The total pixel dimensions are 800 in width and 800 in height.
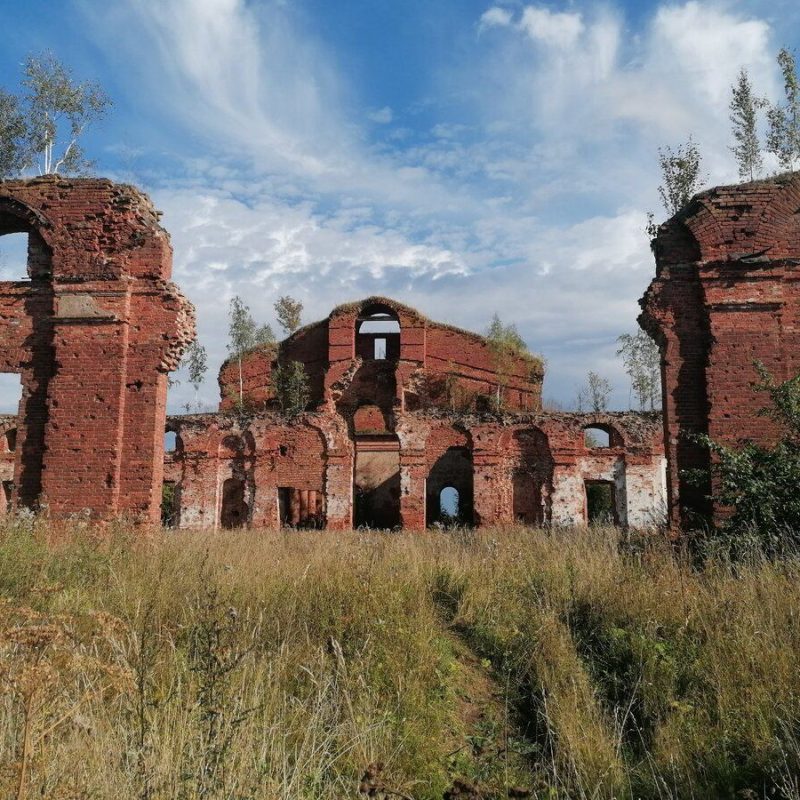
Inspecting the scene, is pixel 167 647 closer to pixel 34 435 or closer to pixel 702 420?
pixel 34 435

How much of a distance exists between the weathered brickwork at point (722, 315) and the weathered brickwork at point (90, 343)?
264 inches

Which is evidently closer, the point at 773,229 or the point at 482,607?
the point at 482,607

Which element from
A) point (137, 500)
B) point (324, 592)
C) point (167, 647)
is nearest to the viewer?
point (167, 647)

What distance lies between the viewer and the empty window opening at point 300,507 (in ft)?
86.9

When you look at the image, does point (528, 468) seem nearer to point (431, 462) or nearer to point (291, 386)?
point (431, 462)

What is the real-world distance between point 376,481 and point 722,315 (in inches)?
832

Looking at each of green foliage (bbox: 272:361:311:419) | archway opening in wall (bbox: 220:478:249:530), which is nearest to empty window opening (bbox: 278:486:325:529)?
archway opening in wall (bbox: 220:478:249:530)

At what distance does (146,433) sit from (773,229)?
868 centimetres

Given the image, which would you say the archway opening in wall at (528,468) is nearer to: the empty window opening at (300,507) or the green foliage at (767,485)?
the empty window opening at (300,507)

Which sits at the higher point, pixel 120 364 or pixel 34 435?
pixel 120 364

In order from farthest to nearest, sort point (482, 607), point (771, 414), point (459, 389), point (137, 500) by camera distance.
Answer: point (459, 389), point (137, 500), point (771, 414), point (482, 607)

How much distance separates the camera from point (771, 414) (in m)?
8.91

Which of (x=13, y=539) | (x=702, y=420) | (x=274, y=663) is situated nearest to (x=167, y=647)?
(x=274, y=663)

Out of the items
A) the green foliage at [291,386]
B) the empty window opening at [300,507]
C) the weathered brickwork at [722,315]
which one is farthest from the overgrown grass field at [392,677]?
the green foliage at [291,386]
